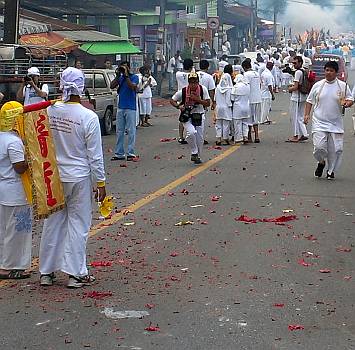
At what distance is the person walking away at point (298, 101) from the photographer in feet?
64.0

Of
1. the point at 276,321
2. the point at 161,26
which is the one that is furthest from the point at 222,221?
the point at 161,26

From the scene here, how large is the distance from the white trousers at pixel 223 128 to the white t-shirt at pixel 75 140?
1184 cm

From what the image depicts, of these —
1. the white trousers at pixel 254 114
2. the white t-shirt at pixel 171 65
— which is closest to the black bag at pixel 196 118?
the white trousers at pixel 254 114

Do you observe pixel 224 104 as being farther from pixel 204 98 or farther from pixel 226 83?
pixel 204 98

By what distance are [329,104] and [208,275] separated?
6.63m

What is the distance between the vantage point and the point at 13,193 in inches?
315

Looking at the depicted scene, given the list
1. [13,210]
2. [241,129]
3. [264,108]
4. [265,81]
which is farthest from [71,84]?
[264,108]

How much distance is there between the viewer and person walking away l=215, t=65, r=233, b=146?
19438 millimetres

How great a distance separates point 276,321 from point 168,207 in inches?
204

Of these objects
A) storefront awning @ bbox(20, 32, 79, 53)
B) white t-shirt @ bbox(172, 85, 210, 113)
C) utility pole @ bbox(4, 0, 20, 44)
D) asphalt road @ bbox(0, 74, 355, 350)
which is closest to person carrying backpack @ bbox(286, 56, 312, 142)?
white t-shirt @ bbox(172, 85, 210, 113)

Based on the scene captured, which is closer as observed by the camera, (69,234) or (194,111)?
(69,234)

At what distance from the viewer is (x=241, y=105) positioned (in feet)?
63.6

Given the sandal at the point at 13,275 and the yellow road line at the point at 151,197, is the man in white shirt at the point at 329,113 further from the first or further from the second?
the sandal at the point at 13,275

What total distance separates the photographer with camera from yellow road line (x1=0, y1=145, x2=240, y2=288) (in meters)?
3.24
